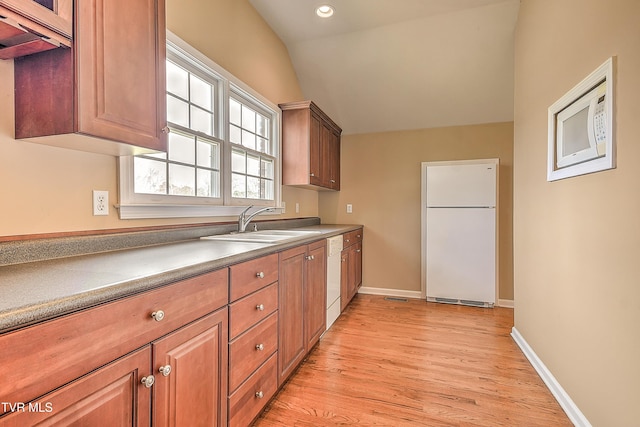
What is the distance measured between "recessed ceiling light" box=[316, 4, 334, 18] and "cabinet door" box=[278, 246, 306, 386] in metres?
2.17

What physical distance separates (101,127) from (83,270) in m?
0.51

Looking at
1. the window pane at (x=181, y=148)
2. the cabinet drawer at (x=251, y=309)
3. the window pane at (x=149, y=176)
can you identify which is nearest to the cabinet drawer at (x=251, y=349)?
the cabinet drawer at (x=251, y=309)

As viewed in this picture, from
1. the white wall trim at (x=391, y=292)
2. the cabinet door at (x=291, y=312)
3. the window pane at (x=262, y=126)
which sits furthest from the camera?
the white wall trim at (x=391, y=292)

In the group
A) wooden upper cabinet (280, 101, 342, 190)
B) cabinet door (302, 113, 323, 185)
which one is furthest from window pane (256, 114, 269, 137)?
cabinet door (302, 113, 323, 185)

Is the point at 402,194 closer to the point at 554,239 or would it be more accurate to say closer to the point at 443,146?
the point at 443,146

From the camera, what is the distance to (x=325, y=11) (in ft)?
9.20

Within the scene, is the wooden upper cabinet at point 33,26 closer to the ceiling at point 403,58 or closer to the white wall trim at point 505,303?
the ceiling at point 403,58

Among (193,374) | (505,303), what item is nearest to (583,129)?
(193,374)

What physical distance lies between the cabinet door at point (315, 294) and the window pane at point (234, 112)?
4.07 ft

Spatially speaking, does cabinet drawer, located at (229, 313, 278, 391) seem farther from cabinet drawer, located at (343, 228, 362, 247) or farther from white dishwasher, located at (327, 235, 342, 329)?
cabinet drawer, located at (343, 228, 362, 247)

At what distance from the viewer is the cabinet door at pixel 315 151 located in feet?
10.5

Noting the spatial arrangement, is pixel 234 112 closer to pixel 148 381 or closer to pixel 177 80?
pixel 177 80

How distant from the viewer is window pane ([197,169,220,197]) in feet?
7.20

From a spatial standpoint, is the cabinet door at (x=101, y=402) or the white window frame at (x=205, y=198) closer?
the cabinet door at (x=101, y=402)
